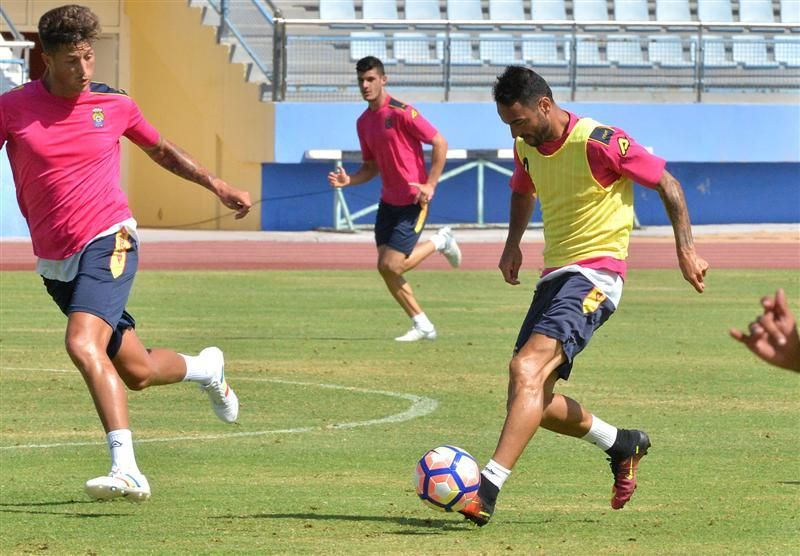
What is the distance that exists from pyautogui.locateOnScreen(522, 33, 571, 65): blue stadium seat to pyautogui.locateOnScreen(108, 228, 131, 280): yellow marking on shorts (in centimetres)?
2365

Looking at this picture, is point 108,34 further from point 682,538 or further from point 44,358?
point 682,538

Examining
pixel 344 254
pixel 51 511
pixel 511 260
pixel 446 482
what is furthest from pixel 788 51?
pixel 51 511

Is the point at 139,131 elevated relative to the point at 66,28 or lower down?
lower down

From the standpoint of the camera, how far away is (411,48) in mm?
31000

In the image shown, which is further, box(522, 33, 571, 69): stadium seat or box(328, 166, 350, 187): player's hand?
box(522, 33, 571, 69): stadium seat

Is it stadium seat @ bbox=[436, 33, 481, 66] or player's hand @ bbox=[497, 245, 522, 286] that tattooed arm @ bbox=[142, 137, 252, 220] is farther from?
stadium seat @ bbox=[436, 33, 481, 66]

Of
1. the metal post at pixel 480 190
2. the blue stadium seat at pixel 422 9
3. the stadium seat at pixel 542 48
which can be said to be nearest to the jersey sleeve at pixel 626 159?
the stadium seat at pixel 542 48

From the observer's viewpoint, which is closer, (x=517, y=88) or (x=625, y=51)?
(x=517, y=88)

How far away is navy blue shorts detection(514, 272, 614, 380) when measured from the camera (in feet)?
25.7

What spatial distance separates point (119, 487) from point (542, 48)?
25.1m

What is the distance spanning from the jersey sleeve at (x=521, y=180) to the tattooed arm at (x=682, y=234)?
0.75 metres

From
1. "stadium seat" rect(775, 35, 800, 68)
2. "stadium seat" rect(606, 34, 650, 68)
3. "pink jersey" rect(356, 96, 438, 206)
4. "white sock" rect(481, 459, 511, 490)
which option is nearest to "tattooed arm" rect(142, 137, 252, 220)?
"white sock" rect(481, 459, 511, 490)

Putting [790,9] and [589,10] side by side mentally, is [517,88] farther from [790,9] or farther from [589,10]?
[790,9]

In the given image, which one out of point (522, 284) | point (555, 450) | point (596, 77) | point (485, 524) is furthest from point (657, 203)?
point (485, 524)
